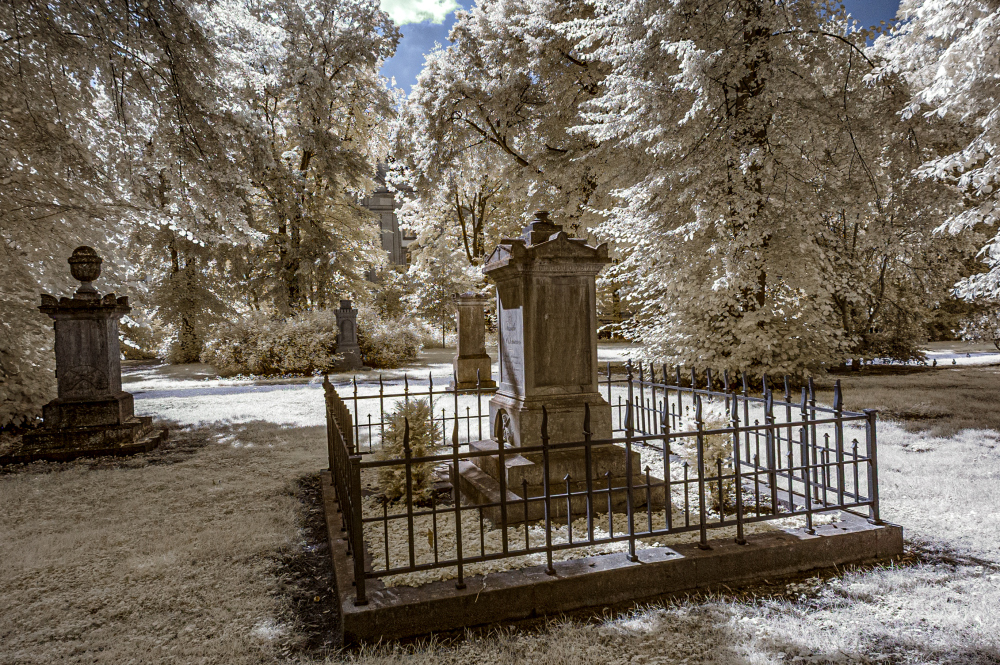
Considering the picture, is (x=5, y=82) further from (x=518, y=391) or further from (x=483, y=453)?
(x=483, y=453)

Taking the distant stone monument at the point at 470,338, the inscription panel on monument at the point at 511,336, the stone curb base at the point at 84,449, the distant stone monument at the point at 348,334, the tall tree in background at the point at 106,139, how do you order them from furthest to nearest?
the distant stone monument at the point at 348,334 < the distant stone monument at the point at 470,338 < the tall tree in background at the point at 106,139 < the stone curb base at the point at 84,449 < the inscription panel on monument at the point at 511,336

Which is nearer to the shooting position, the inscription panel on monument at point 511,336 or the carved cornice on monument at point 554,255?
the carved cornice on monument at point 554,255

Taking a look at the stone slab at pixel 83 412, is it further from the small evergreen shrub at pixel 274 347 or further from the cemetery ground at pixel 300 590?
the small evergreen shrub at pixel 274 347

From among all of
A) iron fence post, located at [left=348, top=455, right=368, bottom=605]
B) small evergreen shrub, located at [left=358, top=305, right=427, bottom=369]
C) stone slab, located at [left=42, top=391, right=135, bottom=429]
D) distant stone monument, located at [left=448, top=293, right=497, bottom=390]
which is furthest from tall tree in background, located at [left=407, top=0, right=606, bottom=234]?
iron fence post, located at [left=348, top=455, right=368, bottom=605]

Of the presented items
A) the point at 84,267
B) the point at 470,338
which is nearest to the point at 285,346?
the point at 470,338

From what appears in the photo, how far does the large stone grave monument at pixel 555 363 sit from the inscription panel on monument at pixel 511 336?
1 cm

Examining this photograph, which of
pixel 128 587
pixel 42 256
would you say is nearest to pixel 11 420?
pixel 42 256

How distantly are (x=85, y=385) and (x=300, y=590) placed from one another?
6.23m

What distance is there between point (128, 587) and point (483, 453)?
2.54 m

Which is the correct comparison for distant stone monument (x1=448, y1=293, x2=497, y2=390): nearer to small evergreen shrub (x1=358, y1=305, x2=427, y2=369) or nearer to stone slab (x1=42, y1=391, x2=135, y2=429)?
small evergreen shrub (x1=358, y1=305, x2=427, y2=369)

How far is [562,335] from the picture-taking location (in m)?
5.25

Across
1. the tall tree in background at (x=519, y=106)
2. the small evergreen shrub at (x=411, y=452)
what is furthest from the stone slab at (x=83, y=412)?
the tall tree in background at (x=519, y=106)

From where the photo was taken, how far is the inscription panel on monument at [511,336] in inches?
208

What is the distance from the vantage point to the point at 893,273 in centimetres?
1534
